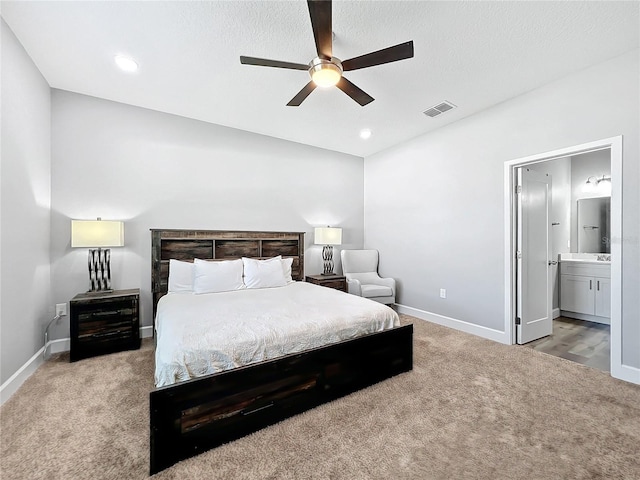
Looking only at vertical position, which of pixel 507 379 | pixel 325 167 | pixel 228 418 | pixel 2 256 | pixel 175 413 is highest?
pixel 325 167

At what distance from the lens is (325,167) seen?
4977 mm

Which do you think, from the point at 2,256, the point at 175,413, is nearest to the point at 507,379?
the point at 175,413

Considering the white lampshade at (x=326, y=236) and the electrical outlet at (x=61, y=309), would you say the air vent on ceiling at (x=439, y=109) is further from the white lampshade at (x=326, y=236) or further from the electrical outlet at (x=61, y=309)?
the electrical outlet at (x=61, y=309)

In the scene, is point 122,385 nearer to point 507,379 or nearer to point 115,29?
point 115,29

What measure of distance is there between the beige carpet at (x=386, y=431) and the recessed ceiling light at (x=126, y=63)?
2835 mm

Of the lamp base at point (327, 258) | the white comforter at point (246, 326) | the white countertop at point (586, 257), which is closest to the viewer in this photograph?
the white comforter at point (246, 326)

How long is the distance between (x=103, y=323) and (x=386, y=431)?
2.94 meters

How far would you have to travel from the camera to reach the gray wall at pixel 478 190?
2436 millimetres

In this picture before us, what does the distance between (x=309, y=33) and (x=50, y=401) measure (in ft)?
11.3

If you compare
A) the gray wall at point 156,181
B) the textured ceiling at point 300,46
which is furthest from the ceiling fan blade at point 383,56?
the gray wall at point 156,181

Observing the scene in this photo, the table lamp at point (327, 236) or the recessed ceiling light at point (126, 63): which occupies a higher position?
the recessed ceiling light at point (126, 63)

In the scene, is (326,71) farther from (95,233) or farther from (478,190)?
(95,233)

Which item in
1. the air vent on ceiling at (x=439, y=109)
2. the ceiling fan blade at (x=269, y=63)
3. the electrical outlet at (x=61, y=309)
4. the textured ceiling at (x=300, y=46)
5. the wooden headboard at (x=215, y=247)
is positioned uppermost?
the textured ceiling at (x=300, y=46)

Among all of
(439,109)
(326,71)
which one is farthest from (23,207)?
(439,109)
